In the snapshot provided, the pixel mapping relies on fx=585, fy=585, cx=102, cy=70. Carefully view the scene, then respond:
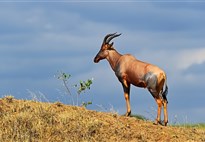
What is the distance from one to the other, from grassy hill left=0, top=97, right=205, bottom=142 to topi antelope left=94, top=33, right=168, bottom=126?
0.89 m

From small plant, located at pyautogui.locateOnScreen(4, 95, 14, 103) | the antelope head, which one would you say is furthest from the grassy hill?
the antelope head

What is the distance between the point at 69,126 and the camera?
15172 millimetres

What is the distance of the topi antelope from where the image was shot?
1691 cm

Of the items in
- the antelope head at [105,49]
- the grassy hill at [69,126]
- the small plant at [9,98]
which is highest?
the antelope head at [105,49]

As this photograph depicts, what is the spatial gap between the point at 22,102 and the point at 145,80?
11.9ft

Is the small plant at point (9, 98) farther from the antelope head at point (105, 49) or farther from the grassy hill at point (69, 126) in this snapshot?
the antelope head at point (105, 49)

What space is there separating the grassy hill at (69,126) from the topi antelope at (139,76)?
2.91 ft

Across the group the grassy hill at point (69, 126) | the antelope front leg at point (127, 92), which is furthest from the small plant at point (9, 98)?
the antelope front leg at point (127, 92)

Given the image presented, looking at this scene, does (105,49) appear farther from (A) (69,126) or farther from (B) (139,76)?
(A) (69,126)

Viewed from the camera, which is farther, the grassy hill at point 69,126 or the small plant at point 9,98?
the small plant at point 9,98

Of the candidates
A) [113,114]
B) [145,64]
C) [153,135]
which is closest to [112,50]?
[145,64]

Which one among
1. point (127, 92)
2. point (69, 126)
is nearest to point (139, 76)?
point (127, 92)

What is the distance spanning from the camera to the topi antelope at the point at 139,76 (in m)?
16.9

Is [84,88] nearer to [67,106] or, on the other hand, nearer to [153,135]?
[67,106]
